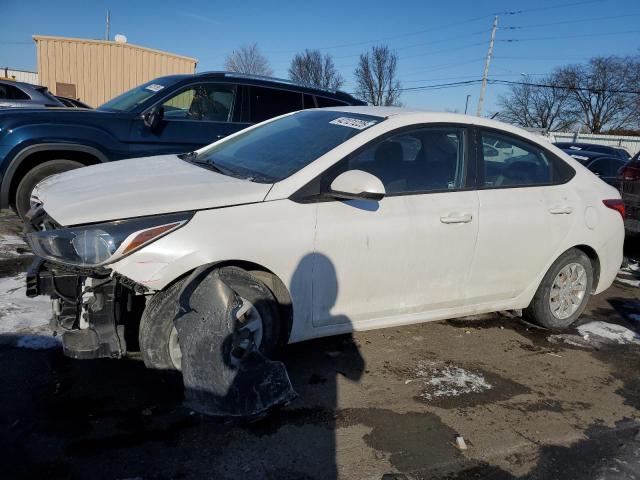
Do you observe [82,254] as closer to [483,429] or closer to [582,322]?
[483,429]

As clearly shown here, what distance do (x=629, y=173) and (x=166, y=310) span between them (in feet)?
22.9

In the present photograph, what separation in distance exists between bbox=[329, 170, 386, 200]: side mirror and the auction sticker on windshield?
56 cm

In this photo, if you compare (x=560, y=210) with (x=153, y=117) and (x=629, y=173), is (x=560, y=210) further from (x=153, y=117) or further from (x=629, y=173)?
(x=153, y=117)

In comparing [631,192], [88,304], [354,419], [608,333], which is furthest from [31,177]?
[631,192]

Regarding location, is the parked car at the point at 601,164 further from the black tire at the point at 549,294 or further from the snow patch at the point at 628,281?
the black tire at the point at 549,294

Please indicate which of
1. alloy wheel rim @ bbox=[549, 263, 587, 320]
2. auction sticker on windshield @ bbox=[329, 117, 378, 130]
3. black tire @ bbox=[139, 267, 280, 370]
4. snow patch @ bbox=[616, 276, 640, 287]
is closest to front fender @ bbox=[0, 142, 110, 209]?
auction sticker on windshield @ bbox=[329, 117, 378, 130]

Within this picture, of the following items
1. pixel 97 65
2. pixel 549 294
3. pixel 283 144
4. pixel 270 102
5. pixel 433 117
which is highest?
pixel 97 65

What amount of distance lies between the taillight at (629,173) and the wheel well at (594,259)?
3415 mm

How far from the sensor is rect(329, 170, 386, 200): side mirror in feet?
10.0

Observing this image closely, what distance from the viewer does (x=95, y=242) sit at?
8.75 ft

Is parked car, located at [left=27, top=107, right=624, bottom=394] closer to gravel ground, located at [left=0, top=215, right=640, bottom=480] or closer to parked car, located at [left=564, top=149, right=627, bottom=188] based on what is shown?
gravel ground, located at [left=0, top=215, right=640, bottom=480]

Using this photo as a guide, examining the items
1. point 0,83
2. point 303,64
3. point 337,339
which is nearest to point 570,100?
point 303,64

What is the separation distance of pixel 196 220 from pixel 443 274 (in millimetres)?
1798

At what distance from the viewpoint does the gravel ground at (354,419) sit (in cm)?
252
